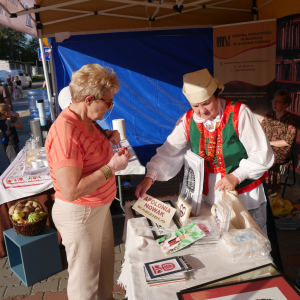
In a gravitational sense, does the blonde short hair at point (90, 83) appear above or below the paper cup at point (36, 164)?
above

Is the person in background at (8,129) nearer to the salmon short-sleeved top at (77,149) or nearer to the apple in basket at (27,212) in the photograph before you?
the apple in basket at (27,212)

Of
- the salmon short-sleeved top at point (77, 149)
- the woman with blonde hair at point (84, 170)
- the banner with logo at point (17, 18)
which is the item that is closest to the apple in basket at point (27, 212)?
the woman with blonde hair at point (84, 170)

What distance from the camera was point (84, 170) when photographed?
1.49 metres

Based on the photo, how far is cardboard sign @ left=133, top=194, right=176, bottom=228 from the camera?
60.8 inches

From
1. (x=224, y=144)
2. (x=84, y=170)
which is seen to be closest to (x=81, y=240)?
(x=84, y=170)

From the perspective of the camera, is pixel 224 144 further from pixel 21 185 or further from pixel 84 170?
pixel 21 185

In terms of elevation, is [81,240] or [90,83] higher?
[90,83]

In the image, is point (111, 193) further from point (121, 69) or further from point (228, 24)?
point (228, 24)

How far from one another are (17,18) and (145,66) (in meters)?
2.24

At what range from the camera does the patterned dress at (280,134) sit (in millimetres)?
3777

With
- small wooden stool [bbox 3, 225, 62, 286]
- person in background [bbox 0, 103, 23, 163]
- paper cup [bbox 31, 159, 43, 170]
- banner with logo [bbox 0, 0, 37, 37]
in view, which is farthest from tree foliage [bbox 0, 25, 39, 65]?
small wooden stool [bbox 3, 225, 62, 286]

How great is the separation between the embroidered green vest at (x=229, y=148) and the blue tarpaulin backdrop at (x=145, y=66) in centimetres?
349

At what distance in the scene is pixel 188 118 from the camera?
6.20 feet

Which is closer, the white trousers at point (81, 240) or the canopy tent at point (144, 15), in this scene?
the white trousers at point (81, 240)
